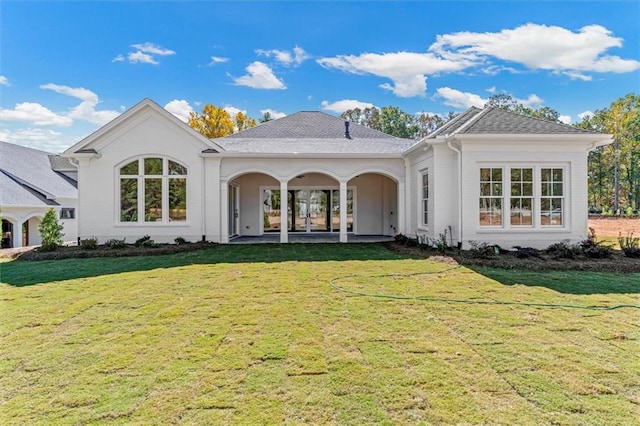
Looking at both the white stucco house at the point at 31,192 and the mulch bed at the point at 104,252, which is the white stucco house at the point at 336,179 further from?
the white stucco house at the point at 31,192

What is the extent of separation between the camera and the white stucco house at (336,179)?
11773 millimetres

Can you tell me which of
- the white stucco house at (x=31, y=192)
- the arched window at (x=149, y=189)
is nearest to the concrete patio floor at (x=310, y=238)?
the arched window at (x=149, y=189)

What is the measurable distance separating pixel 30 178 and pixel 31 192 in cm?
158

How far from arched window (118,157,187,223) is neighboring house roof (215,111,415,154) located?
2.47 metres

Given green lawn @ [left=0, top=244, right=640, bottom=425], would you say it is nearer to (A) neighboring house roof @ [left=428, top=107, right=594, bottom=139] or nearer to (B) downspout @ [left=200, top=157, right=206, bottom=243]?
(A) neighboring house roof @ [left=428, top=107, right=594, bottom=139]

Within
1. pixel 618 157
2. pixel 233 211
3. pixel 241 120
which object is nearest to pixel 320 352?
pixel 233 211

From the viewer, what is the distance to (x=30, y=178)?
996 inches

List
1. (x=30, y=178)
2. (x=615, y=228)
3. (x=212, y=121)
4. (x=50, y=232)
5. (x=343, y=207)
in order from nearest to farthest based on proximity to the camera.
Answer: (x=50, y=232) < (x=343, y=207) < (x=615, y=228) < (x=30, y=178) < (x=212, y=121)

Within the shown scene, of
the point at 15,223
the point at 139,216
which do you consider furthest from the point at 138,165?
the point at 15,223

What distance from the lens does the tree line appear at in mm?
40250

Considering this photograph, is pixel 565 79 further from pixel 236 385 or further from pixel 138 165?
pixel 236 385

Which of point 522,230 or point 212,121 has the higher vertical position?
point 212,121

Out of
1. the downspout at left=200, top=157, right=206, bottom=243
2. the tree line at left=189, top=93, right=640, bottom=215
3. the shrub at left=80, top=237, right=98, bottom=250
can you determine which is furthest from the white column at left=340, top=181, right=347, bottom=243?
the tree line at left=189, top=93, right=640, bottom=215

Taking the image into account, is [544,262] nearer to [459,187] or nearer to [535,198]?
[535,198]
